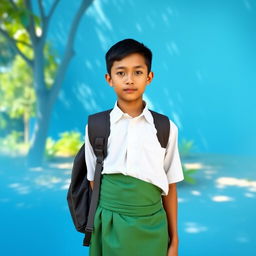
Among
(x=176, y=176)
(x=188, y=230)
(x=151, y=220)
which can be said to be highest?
(x=176, y=176)

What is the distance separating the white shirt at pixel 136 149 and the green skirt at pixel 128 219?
0.03 m

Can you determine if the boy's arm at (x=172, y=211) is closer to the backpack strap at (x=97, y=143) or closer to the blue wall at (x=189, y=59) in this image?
the backpack strap at (x=97, y=143)

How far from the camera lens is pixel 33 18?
5418mm

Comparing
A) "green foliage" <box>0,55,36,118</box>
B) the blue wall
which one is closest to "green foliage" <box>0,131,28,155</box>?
"green foliage" <box>0,55,36,118</box>

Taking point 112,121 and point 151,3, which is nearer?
point 112,121

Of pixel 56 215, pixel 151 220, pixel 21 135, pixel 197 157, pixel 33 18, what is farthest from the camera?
pixel 21 135

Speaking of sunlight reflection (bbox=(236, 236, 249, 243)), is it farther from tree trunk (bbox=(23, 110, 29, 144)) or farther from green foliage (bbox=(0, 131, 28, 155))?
tree trunk (bbox=(23, 110, 29, 144))

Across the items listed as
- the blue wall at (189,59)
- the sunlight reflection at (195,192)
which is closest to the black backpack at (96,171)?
the sunlight reflection at (195,192)

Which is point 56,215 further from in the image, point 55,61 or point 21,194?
point 55,61

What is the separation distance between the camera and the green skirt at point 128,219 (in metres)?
1.26

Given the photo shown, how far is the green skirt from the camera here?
1.26 meters

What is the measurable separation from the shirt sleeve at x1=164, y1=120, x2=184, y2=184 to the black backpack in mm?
23

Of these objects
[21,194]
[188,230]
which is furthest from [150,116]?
[21,194]

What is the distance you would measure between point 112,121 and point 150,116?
13 cm
